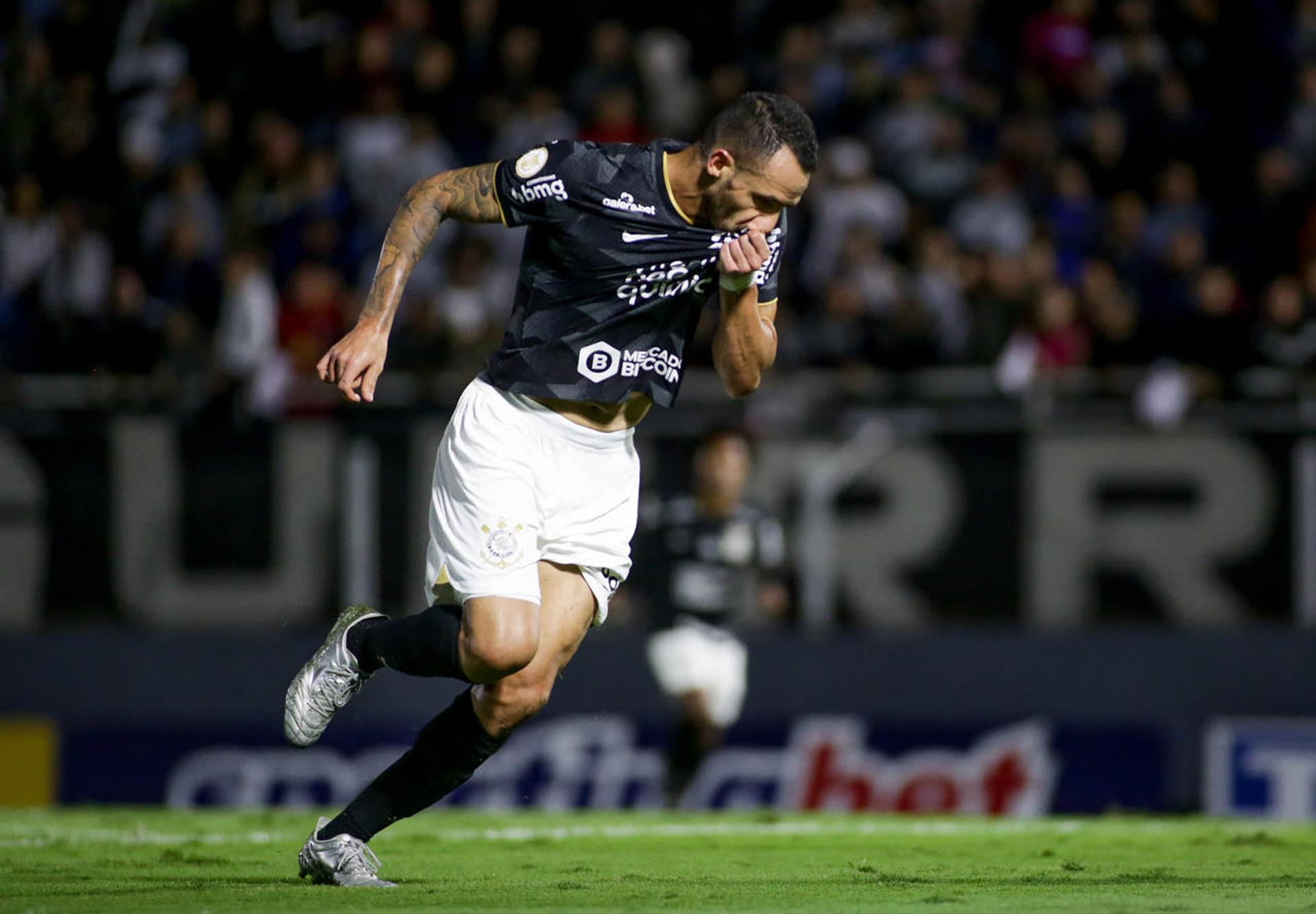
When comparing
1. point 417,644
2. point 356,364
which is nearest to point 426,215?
point 356,364

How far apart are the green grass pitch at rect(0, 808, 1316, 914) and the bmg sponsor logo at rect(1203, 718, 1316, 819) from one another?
2.73 metres

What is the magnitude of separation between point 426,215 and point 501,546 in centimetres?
106

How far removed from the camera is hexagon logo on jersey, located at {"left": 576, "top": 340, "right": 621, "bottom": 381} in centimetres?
606

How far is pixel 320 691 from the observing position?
6.06 meters

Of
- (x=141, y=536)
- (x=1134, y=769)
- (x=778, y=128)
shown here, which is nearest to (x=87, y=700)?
(x=141, y=536)

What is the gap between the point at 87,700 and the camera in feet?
41.0

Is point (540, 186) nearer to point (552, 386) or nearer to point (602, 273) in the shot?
point (602, 273)

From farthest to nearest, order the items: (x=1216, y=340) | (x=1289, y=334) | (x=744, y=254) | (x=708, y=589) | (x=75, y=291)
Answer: (x=75, y=291) < (x=1216, y=340) < (x=1289, y=334) < (x=708, y=589) < (x=744, y=254)

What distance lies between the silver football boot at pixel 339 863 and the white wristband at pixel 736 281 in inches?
78.0

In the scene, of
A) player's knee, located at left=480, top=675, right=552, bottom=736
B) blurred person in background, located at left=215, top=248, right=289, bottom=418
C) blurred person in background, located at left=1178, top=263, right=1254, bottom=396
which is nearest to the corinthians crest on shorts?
player's knee, located at left=480, top=675, right=552, bottom=736

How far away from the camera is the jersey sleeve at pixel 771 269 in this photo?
6047mm

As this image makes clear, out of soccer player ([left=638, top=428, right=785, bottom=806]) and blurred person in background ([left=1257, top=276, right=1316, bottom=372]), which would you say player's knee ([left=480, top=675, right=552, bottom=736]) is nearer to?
soccer player ([left=638, top=428, right=785, bottom=806])

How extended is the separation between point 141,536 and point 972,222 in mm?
5869

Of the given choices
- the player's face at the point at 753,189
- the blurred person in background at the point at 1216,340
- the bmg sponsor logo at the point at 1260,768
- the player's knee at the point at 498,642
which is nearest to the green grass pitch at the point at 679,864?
the player's knee at the point at 498,642
